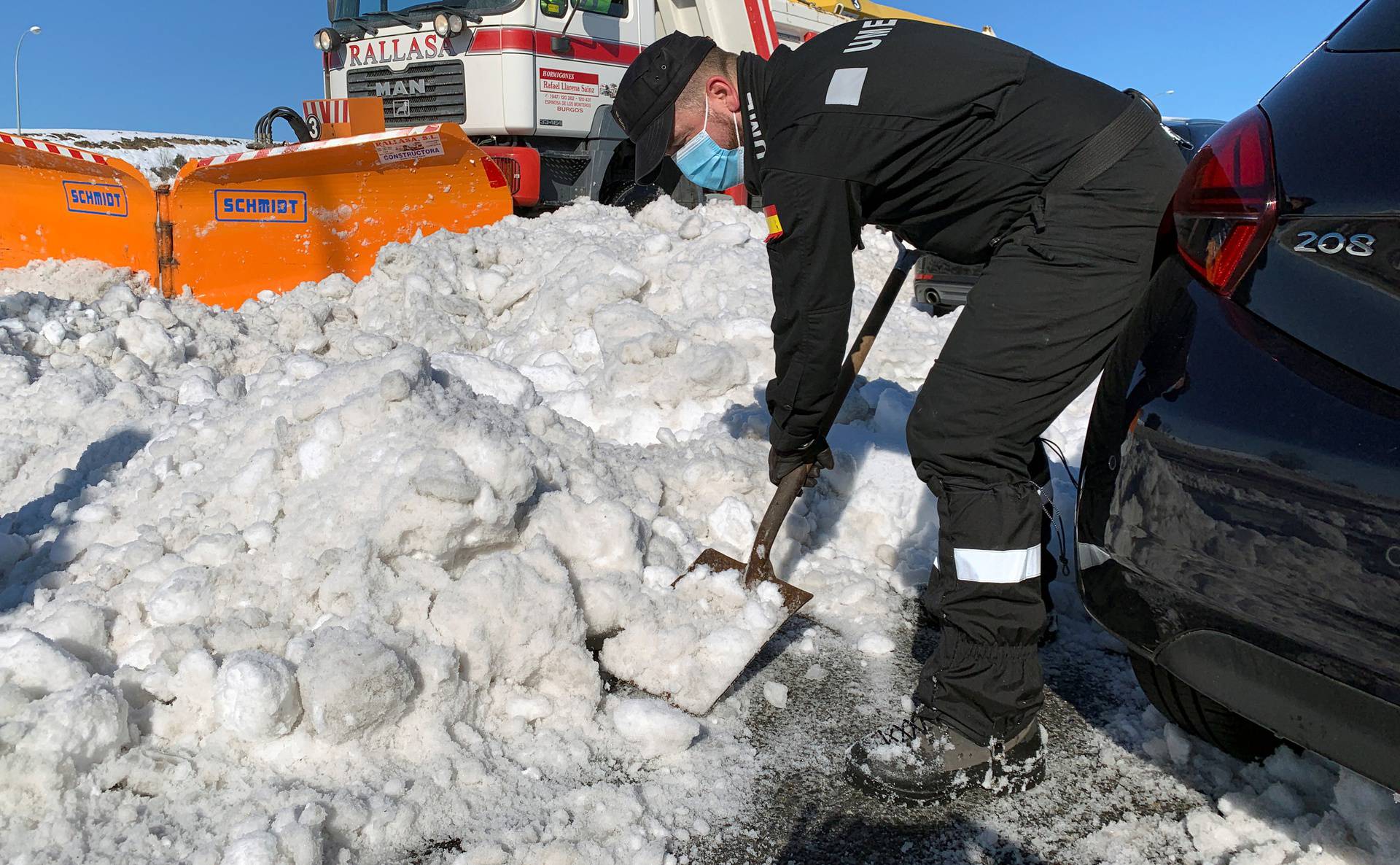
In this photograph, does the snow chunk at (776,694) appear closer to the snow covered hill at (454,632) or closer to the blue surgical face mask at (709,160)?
the snow covered hill at (454,632)

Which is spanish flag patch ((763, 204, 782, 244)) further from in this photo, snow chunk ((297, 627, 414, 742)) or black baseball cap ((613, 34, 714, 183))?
snow chunk ((297, 627, 414, 742))

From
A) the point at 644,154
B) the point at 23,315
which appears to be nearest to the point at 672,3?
the point at 23,315

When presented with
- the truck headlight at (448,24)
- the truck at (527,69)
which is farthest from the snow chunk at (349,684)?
the truck headlight at (448,24)

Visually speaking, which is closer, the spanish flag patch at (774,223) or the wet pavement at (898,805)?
the wet pavement at (898,805)

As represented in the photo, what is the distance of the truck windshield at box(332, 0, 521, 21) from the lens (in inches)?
275

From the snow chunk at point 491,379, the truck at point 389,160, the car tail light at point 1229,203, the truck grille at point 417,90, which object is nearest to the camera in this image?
the car tail light at point 1229,203

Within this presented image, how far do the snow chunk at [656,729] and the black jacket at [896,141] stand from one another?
2.97 ft

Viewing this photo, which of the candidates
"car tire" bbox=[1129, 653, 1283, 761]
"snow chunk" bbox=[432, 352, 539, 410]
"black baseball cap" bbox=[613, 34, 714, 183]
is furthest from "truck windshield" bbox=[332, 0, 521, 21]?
"car tire" bbox=[1129, 653, 1283, 761]

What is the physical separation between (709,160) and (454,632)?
4.50 feet

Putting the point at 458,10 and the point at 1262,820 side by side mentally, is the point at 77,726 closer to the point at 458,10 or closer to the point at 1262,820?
the point at 1262,820

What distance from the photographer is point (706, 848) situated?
193cm

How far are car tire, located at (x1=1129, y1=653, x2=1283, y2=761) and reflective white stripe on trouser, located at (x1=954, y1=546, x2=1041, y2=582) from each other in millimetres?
298

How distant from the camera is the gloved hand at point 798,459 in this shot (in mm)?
2570

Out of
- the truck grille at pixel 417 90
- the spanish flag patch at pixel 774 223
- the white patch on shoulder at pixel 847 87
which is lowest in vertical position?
the truck grille at pixel 417 90
